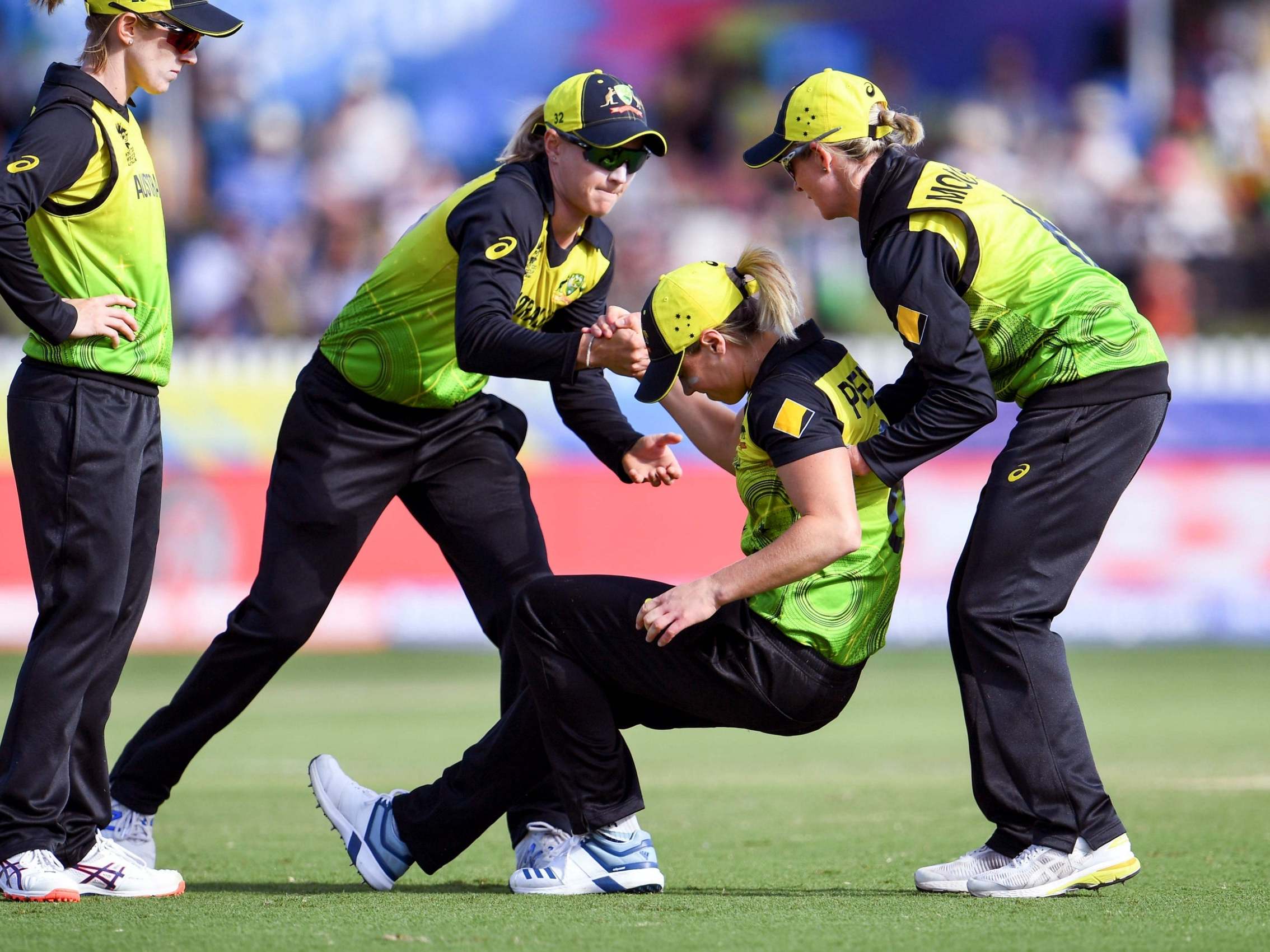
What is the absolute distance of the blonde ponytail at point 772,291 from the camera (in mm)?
4617

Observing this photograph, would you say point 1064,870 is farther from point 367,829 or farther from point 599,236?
point 599,236

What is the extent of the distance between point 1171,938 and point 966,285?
1810mm

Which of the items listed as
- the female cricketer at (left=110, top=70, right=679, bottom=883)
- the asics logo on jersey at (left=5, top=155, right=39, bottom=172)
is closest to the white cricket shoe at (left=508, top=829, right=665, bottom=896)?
the female cricketer at (left=110, top=70, right=679, bottom=883)

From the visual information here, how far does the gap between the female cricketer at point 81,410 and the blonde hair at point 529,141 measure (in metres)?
0.97

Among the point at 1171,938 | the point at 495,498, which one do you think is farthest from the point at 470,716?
the point at 1171,938

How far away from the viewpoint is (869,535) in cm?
458

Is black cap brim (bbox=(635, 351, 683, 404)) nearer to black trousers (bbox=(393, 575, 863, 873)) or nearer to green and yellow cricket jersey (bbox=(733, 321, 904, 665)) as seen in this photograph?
green and yellow cricket jersey (bbox=(733, 321, 904, 665))

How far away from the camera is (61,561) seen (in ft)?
15.1

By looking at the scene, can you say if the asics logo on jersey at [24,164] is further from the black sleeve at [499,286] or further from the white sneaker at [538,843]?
the white sneaker at [538,843]

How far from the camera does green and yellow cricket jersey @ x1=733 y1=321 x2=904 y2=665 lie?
4.48m

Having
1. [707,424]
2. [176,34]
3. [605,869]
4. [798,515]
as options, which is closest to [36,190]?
[176,34]

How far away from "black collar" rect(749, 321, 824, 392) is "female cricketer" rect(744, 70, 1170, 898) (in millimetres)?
236

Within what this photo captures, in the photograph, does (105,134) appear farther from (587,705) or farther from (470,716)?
(470,716)

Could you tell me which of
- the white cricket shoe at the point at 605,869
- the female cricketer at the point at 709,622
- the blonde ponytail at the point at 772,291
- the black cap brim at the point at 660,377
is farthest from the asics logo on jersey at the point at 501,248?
the white cricket shoe at the point at 605,869
